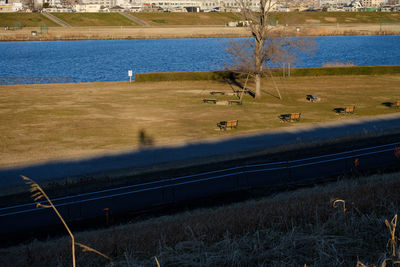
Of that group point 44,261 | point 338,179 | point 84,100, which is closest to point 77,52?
point 84,100

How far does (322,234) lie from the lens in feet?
24.0

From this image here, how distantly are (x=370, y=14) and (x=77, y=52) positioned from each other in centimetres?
10991

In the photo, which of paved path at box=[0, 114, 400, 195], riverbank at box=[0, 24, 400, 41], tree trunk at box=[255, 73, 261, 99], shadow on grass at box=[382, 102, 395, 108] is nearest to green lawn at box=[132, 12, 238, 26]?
riverbank at box=[0, 24, 400, 41]

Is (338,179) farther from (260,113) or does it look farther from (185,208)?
(260,113)

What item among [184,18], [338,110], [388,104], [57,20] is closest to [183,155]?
[338,110]

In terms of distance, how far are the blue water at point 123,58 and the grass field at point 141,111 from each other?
1653 cm

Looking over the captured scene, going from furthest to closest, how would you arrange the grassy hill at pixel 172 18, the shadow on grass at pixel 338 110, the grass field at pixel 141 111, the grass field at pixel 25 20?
the grassy hill at pixel 172 18 → the grass field at pixel 25 20 → the shadow on grass at pixel 338 110 → the grass field at pixel 141 111

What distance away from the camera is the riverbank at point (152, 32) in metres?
119

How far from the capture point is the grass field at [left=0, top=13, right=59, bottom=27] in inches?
5271

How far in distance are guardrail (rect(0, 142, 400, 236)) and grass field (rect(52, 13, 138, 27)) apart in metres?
128

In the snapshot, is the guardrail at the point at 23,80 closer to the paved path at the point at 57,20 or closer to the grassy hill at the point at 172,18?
the grassy hill at the point at 172,18

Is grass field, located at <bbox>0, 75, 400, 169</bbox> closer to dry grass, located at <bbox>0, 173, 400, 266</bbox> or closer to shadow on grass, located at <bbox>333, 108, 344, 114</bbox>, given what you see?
shadow on grass, located at <bbox>333, 108, 344, 114</bbox>

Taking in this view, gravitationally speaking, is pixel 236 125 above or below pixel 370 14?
below

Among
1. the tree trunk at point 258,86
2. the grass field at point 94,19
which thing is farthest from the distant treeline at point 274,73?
the grass field at point 94,19
